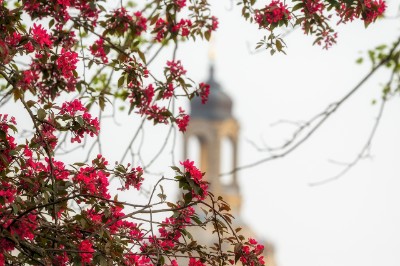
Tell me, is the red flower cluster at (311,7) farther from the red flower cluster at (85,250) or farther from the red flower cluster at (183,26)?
the red flower cluster at (85,250)

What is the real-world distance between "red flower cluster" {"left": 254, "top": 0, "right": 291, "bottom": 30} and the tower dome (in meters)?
51.2

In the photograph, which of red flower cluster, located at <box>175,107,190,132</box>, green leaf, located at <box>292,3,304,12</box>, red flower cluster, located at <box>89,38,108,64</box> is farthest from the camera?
red flower cluster, located at <box>89,38,108,64</box>

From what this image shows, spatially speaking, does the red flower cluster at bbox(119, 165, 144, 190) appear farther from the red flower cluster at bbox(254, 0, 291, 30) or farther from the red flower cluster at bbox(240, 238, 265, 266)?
the red flower cluster at bbox(254, 0, 291, 30)

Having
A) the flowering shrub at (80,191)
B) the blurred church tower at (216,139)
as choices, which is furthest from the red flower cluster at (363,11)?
the blurred church tower at (216,139)

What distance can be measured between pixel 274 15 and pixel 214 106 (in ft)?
173

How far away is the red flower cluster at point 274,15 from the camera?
5.64 meters

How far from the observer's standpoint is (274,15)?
5.65 m

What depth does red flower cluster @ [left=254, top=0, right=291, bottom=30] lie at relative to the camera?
5.64m

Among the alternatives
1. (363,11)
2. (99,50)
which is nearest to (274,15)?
(363,11)

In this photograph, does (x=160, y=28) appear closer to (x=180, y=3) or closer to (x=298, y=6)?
(x=180, y=3)

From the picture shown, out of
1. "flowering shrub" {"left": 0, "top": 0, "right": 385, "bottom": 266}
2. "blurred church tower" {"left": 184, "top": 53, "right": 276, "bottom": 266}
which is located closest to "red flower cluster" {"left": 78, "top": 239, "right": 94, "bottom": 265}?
"flowering shrub" {"left": 0, "top": 0, "right": 385, "bottom": 266}

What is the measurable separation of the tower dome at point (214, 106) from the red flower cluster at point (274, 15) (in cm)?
5122

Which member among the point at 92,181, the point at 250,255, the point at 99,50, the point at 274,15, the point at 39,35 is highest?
the point at 99,50

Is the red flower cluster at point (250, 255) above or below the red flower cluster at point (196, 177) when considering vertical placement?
below
